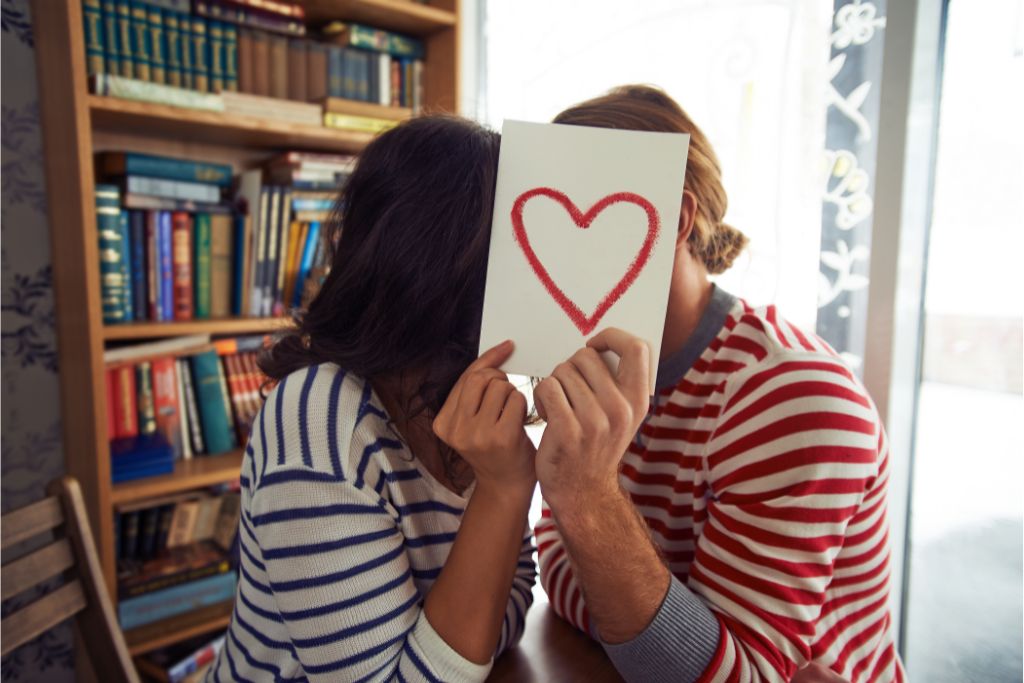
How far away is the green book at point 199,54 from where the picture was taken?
1.54m

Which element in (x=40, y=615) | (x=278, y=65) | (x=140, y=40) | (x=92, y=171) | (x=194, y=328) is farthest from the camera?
(x=278, y=65)

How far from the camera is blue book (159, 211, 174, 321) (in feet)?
5.09

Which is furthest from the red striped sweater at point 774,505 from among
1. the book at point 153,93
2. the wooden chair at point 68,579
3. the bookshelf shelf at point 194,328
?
the book at point 153,93

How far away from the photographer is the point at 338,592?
598 mm

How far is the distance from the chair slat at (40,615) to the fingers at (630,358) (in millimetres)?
921

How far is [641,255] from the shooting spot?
578 millimetres

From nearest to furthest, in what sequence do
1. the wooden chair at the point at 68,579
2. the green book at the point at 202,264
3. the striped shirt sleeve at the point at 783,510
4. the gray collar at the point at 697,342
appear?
the striped shirt sleeve at the point at 783,510 < the gray collar at the point at 697,342 < the wooden chair at the point at 68,579 < the green book at the point at 202,264

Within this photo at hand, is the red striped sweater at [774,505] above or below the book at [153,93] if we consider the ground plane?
below

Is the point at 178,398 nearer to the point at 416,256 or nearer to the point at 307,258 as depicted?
the point at 307,258

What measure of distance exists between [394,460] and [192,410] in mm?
1153

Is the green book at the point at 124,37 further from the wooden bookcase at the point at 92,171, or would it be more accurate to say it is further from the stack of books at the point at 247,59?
the wooden bookcase at the point at 92,171

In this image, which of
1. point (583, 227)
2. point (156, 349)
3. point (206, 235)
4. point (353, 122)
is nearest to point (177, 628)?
point (156, 349)

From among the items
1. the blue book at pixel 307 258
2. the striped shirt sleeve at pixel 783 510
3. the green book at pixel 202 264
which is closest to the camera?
the striped shirt sleeve at pixel 783 510

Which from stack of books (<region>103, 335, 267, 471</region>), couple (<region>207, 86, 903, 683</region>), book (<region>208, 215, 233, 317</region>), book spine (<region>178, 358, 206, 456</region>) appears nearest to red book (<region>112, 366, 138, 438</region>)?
stack of books (<region>103, 335, 267, 471</region>)
